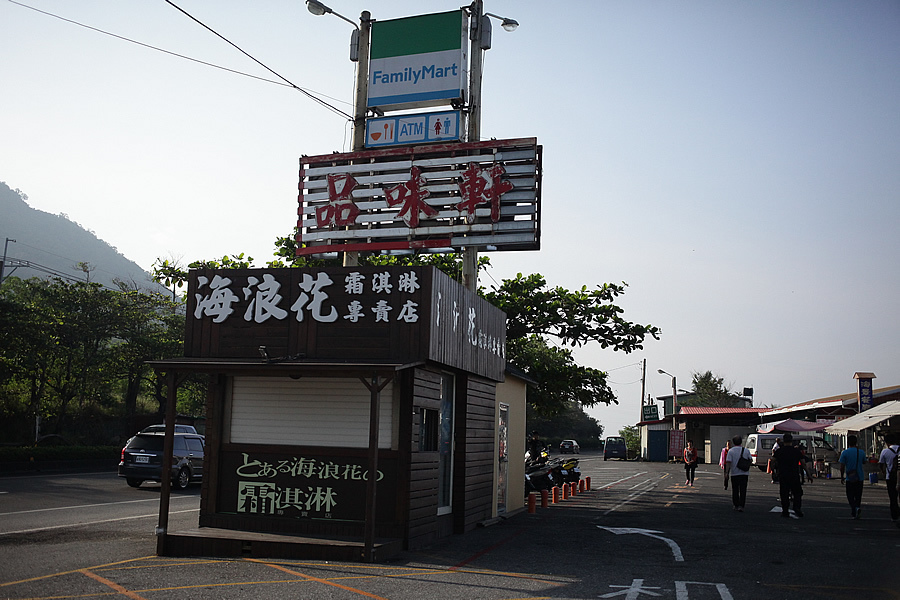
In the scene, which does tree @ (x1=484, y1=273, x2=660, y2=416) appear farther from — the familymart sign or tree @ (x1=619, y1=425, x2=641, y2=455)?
tree @ (x1=619, y1=425, x2=641, y2=455)

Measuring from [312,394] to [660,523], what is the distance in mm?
7944

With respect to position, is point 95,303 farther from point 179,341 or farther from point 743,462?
point 743,462

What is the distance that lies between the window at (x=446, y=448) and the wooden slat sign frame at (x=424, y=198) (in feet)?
10.8

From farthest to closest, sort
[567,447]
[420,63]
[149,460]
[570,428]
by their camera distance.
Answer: [570,428] < [567,447] < [149,460] < [420,63]

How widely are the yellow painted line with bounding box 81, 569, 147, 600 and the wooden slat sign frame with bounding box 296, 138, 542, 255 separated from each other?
28.1ft

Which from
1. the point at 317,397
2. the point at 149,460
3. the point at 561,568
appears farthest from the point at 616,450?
the point at 561,568

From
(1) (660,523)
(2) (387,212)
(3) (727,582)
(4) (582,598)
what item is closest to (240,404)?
(2) (387,212)

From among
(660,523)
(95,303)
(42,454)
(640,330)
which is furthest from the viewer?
(95,303)

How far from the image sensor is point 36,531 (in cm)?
1286

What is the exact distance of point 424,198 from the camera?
16328 millimetres

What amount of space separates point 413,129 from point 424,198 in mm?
1622

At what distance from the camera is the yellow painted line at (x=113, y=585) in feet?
26.5

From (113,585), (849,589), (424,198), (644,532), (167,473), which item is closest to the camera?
(113,585)

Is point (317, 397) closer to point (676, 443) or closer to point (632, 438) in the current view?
point (676, 443)
